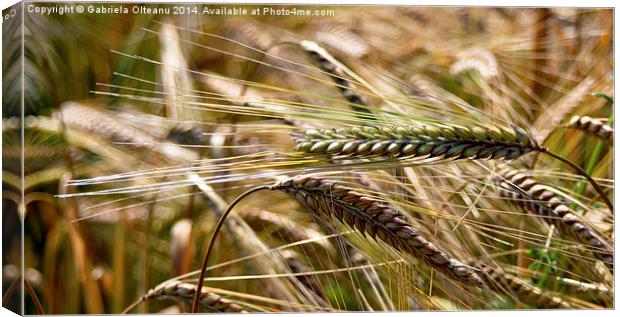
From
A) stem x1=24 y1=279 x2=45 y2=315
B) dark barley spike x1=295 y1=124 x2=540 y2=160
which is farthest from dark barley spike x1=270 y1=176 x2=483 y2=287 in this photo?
stem x1=24 y1=279 x2=45 y2=315

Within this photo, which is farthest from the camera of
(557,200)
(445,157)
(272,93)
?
(272,93)

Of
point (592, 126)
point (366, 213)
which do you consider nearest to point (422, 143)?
point (366, 213)

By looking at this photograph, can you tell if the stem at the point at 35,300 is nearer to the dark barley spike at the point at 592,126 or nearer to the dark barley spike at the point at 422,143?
the dark barley spike at the point at 422,143

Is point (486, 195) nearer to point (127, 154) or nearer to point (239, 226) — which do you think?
point (239, 226)

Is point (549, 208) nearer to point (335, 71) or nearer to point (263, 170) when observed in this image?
point (335, 71)

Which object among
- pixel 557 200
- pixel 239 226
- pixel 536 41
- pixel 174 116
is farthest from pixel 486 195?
pixel 174 116
